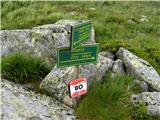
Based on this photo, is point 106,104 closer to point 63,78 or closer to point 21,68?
point 63,78

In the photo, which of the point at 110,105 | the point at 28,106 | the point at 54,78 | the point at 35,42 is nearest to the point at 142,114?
the point at 110,105

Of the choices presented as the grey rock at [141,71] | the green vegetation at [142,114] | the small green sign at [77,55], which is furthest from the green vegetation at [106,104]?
the grey rock at [141,71]

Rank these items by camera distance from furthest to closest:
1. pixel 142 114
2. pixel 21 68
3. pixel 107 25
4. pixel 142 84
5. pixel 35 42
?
pixel 107 25, pixel 35 42, pixel 142 84, pixel 21 68, pixel 142 114

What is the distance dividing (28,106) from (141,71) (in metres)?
3.32

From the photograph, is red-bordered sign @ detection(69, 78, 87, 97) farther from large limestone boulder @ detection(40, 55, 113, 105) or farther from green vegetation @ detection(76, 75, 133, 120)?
large limestone boulder @ detection(40, 55, 113, 105)

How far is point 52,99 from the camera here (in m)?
7.22

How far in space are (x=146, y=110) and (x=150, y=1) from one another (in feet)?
111

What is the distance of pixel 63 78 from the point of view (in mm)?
7441

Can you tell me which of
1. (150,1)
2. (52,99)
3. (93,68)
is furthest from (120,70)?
(150,1)

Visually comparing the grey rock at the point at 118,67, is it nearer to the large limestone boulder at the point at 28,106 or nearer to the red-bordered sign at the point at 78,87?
the red-bordered sign at the point at 78,87

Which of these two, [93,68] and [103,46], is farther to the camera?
[103,46]

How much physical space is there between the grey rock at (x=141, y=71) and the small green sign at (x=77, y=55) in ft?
6.41

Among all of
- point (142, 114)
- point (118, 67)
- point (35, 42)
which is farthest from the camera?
point (35, 42)

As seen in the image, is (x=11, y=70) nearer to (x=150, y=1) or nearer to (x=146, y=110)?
(x=146, y=110)
